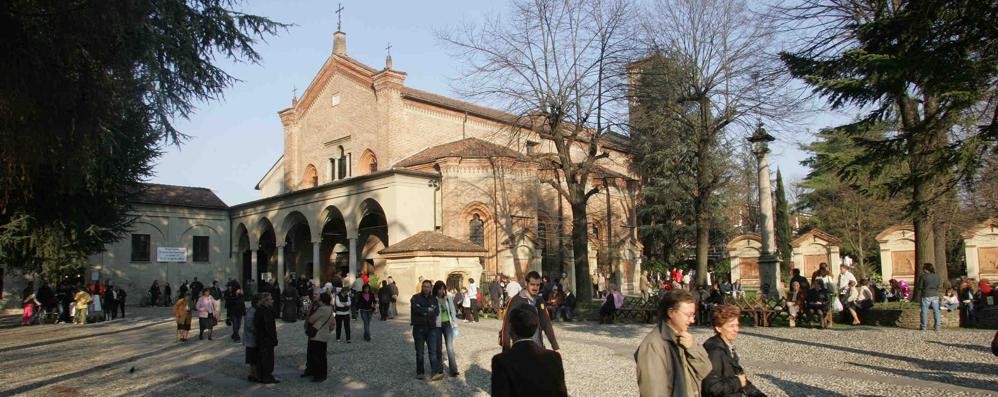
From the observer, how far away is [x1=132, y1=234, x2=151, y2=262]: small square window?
36.3m

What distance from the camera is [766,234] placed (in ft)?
67.5

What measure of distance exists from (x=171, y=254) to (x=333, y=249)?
8.98 m

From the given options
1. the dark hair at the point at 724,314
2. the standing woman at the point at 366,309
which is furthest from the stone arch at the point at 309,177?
the dark hair at the point at 724,314

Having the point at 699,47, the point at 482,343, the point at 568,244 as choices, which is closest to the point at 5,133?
the point at 482,343

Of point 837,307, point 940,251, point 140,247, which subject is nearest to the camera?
point 837,307

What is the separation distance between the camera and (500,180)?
3045 centimetres

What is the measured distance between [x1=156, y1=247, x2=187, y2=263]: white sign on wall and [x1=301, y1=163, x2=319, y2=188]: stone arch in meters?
7.66

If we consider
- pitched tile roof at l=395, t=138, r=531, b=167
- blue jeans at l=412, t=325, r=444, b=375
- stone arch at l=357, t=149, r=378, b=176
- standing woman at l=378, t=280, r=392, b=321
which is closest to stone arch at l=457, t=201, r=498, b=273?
pitched tile roof at l=395, t=138, r=531, b=167

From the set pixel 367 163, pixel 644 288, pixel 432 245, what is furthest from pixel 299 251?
pixel 644 288

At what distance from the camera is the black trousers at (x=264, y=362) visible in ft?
33.6

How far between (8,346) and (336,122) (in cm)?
2145

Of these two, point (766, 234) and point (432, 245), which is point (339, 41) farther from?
point (766, 234)

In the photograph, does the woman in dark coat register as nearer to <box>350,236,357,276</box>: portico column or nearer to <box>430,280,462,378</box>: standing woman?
<box>430,280,462,378</box>: standing woman

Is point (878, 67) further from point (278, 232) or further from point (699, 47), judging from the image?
point (278, 232)
